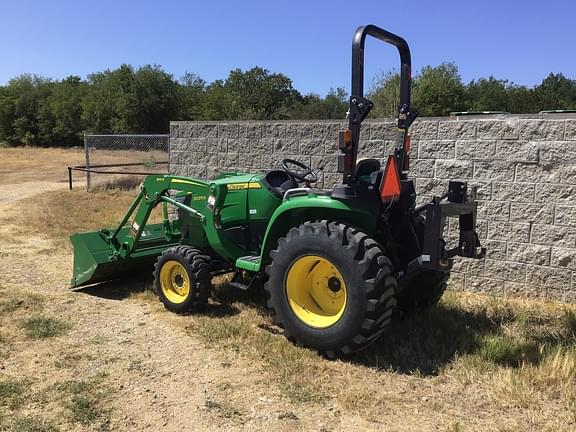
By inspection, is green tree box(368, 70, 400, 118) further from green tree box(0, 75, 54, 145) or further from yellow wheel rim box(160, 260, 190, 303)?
green tree box(0, 75, 54, 145)

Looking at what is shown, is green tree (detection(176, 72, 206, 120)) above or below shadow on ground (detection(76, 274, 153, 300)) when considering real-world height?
above

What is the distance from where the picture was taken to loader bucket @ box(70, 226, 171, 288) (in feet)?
20.6

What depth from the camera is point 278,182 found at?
5449mm

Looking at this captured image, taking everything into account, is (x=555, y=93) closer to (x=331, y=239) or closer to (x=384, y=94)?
(x=384, y=94)

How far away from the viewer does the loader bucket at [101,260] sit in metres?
6.28

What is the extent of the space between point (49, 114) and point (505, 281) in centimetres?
5828

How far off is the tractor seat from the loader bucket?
6.25 feet

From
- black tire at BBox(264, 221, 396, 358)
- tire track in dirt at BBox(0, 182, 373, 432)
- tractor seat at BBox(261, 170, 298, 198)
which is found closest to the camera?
tire track in dirt at BBox(0, 182, 373, 432)

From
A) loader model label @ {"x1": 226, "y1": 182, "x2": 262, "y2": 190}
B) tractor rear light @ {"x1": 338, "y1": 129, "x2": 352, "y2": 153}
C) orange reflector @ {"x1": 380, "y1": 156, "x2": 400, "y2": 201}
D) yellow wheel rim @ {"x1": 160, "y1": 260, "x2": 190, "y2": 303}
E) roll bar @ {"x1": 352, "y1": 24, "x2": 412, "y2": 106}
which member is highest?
roll bar @ {"x1": 352, "y1": 24, "x2": 412, "y2": 106}

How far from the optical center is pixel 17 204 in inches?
546

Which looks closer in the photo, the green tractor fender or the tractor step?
the green tractor fender

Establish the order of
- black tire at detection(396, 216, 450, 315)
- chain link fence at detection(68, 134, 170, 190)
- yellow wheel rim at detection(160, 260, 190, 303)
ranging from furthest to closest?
1. chain link fence at detection(68, 134, 170, 190)
2. yellow wheel rim at detection(160, 260, 190, 303)
3. black tire at detection(396, 216, 450, 315)

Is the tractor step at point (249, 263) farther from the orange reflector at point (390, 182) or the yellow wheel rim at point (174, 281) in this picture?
the orange reflector at point (390, 182)

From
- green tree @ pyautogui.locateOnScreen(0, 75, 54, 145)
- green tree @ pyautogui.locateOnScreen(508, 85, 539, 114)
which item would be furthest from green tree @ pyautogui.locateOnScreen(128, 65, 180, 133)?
green tree @ pyautogui.locateOnScreen(508, 85, 539, 114)
